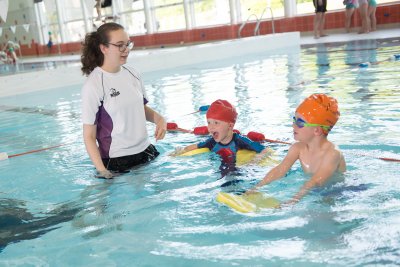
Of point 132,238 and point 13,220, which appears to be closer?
point 132,238

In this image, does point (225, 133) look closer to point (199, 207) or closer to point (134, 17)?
point (199, 207)

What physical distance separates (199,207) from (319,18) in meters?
16.2

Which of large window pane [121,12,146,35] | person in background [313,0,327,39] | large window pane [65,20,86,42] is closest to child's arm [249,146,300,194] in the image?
person in background [313,0,327,39]

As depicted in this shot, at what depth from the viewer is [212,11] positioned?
24.5 metres

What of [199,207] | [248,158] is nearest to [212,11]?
[248,158]

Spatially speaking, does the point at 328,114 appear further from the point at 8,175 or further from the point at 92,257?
the point at 8,175

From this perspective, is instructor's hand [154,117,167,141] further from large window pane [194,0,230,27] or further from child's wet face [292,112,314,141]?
large window pane [194,0,230,27]

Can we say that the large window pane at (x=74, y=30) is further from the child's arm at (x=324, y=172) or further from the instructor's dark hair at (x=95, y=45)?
the child's arm at (x=324, y=172)

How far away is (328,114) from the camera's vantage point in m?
2.90

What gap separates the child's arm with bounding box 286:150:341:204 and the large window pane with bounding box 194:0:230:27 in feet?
72.0

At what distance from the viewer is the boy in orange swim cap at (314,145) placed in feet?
9.51

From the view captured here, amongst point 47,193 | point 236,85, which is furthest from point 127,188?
point 236,85

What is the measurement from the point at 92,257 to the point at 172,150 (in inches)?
92.1

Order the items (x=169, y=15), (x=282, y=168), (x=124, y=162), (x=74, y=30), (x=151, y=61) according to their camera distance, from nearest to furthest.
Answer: (x=282, y=168), (x=124, y=162), (x=151, y=61), (x=169, y=15), (x=74, y=30)
